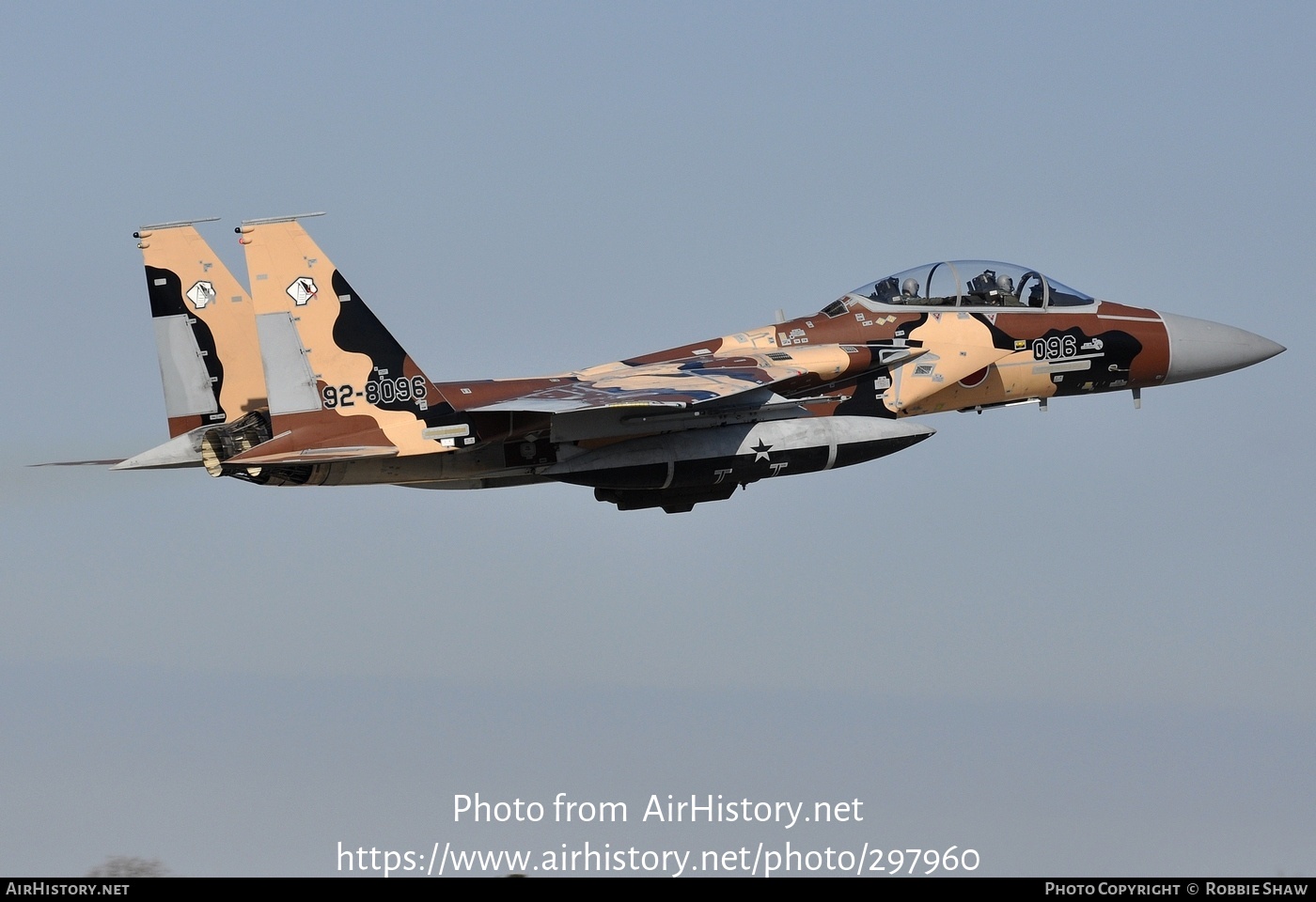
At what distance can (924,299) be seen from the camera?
88.1 ft

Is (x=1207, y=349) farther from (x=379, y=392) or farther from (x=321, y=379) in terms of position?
(x=321, y=379)

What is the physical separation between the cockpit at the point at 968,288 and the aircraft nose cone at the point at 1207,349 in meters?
1.39

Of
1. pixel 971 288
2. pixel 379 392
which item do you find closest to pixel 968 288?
pixel 971 288

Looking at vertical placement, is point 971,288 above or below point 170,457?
above

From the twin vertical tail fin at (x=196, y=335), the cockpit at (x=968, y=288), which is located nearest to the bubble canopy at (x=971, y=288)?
the cockpit at (x=968, y=288)

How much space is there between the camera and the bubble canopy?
26844 mm

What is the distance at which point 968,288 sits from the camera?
88.8 ft

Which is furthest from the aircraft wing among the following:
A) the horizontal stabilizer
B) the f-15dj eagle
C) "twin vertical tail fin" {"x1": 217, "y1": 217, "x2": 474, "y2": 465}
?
the horizontal stabilizer

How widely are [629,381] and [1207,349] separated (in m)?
9.39

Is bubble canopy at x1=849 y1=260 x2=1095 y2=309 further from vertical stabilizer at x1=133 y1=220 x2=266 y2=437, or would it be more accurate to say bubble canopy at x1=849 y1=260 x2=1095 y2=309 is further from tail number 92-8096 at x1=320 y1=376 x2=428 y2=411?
vertical stabilizer at x1=133 y1=220 x2=266 y2=437
